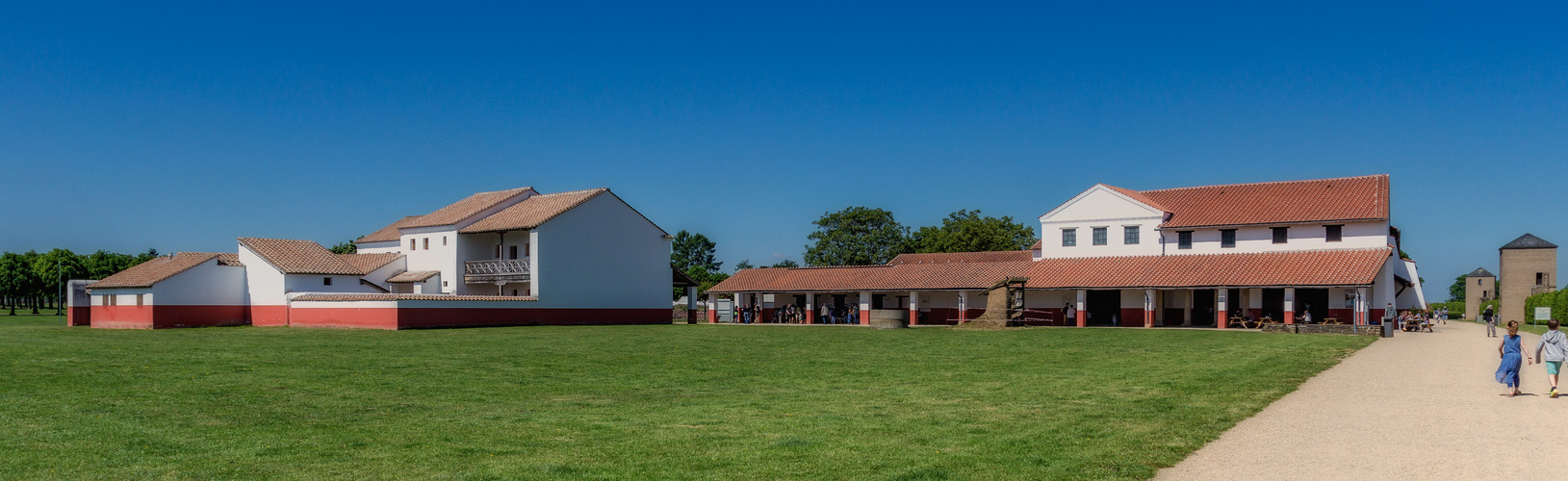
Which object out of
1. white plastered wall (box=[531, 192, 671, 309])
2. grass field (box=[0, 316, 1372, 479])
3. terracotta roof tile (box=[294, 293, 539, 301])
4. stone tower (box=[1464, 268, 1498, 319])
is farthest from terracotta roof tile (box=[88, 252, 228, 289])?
stone tower (box=[1464, 268, 1498, 319])

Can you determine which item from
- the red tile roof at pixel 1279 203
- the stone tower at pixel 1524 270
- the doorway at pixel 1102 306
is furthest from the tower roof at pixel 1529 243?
the doorway at pixel 1102 306

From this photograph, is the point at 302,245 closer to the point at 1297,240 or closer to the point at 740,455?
the point at 1297,240

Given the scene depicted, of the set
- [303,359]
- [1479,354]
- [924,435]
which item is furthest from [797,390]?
[1479,354]

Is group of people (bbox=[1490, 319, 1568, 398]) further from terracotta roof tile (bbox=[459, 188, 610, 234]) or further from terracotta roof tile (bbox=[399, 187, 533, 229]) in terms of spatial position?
terracotta roof tile (bbox=[399, 187, 533, 229])

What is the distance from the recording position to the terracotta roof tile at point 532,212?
5216 centimetres

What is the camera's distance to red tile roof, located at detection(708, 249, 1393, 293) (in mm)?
43909

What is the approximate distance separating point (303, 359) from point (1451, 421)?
1883 cm

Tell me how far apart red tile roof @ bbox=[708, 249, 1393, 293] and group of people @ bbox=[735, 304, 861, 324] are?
136 cm

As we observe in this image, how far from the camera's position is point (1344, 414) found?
1210 cm

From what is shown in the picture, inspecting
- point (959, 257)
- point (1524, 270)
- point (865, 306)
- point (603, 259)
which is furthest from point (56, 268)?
point (1524, 270)

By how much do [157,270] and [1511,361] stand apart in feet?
173

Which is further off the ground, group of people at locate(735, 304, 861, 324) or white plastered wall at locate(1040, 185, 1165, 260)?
white plastered wall at locate(1040, 185, 1165, 260)

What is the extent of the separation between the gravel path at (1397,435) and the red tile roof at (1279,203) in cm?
3228

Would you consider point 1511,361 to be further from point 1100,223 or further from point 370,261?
point 370,261
